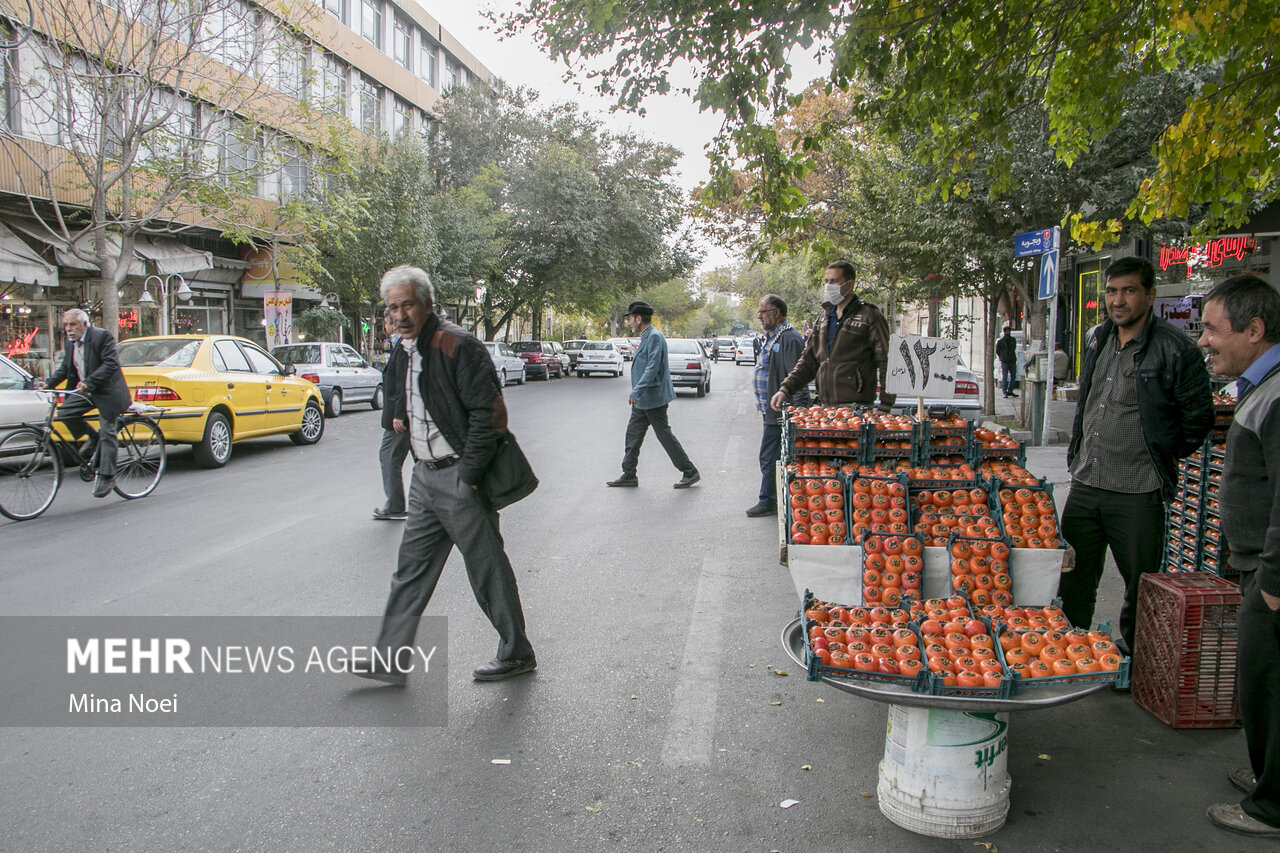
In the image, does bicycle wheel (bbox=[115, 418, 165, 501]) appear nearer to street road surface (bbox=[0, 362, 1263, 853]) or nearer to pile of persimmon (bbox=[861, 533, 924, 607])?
street road surface (bbox=[0, 362, 1263, 853])

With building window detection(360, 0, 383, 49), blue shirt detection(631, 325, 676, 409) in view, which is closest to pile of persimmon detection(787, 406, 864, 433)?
blue shirt detection(631, 325, 676, 409)

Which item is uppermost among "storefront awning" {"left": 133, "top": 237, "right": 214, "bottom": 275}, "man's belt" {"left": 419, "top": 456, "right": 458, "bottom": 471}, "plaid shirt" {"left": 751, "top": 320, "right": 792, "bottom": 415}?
"storefront awning" {"left": 133, "top": 237, "right": 214, "bottom": 275}

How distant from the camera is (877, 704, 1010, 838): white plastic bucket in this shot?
2.92 m

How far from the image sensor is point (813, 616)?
3.34 m

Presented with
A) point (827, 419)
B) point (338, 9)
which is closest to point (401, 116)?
point (338, 9)

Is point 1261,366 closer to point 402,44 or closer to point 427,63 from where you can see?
point 402,44

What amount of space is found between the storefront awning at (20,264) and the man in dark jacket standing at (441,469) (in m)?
15.3

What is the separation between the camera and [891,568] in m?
3.76

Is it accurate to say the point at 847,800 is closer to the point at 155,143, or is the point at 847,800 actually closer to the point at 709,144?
the point at 709,144

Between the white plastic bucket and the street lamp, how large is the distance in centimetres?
1961

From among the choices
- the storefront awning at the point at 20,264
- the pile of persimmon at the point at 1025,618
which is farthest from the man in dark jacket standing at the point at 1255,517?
the storefront awning at the point at 20,264

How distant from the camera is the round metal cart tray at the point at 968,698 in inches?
112

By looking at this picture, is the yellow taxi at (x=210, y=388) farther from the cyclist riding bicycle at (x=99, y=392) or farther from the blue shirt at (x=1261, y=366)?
the blue shirt at (x=1261, y=366)

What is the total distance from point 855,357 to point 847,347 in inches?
3.8
